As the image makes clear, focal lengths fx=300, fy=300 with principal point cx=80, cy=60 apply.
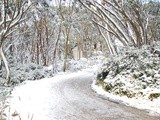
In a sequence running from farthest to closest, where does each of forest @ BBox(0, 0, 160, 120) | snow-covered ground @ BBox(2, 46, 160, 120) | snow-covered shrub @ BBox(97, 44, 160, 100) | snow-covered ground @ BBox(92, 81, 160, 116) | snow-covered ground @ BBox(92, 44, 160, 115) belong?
forest @ BBox(0, 0, 160, 120) → snow-covered shrub @ BBox(97, 44, 160, 100) → snow-covered ground @ BBox(92, 44, 160, 115) → snow-covered ground @ BBox(2, 46, 160, 120) → snow-covered ground @ BBox(92, 81, 160, 116)

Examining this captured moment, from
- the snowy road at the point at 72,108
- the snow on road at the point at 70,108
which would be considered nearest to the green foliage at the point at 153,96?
the snow on road at the point at 70,108

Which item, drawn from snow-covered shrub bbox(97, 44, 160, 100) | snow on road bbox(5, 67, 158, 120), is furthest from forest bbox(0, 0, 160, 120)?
snow on road bbox(5, 67, 158, 120)

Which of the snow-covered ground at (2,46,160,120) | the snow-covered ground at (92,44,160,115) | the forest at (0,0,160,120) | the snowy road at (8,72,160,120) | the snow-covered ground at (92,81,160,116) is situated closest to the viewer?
the snowy road at (8,72,160,120)

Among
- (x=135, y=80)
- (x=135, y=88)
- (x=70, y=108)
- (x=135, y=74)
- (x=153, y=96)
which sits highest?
(x=135, y=74)

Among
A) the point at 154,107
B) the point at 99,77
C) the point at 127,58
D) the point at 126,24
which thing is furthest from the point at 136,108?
the point at 126,24

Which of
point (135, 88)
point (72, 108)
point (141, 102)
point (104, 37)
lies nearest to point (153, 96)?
point (141, 102)

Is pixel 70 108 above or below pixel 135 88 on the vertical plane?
below

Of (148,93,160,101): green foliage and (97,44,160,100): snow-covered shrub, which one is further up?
(97,44,160,100): snow-covered shrub

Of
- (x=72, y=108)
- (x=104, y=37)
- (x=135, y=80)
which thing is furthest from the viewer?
(x=104, y=37)

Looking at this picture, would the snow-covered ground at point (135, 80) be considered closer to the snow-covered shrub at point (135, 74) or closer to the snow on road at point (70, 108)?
the snow-covered shrub at point (135, 74)

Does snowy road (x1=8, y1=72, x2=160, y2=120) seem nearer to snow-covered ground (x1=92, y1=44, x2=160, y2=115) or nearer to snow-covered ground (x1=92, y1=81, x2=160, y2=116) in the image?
snow-covered ground (x1=92, y1=81, x2=160, y2=116)

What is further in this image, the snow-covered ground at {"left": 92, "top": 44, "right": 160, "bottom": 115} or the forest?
the forest

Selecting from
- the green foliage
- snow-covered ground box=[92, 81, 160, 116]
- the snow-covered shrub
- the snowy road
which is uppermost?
the snow-covered shrub

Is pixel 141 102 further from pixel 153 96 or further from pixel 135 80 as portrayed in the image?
pixel 135 80
